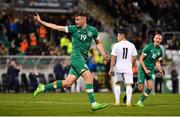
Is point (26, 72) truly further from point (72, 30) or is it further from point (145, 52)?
point (72, 30)

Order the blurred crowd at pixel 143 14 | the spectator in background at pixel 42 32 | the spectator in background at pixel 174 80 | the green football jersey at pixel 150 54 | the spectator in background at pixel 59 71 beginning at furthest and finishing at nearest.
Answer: the blurred crowd at pixel 143 14, the spectator in background at pixel 42 32, the spectator in background at pixel 174 80, the spectator in background at pixel 59 71, the green football jersey at pixel 150 54

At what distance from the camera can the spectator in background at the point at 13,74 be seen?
39375 millimetres

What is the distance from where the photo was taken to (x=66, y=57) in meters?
41.1

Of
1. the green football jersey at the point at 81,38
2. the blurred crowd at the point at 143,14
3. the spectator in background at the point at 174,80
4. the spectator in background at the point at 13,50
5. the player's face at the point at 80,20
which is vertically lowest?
the spectator in background at the point at 174,80

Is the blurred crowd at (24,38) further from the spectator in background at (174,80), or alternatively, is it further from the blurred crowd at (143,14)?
the spectator in background at (174,80)

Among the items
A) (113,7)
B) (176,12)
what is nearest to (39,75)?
(113,7)

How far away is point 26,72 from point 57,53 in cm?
199

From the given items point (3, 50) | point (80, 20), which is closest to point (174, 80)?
point (3, 50)

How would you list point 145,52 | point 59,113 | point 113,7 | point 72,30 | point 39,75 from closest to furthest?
1. point 59,113
2. point 72,30
3. point 145,52
4. point 39,75
5. point 113,7

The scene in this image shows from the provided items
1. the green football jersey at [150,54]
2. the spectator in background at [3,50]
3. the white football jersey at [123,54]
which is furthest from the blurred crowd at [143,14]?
the white football jersey at [123,54]

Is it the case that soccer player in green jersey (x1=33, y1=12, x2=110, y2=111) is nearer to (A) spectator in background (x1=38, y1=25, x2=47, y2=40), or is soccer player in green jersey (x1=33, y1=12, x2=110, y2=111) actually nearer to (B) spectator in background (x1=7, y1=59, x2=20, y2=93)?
(B) spectator in background (x1=7, y1=59, x2=20, y2=93)

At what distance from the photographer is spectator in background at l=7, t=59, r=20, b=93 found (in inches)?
1550

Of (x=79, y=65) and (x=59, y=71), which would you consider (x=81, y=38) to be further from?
(x=59, y=71)

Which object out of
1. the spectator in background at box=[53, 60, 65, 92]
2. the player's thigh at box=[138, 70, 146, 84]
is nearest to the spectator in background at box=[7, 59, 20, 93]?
the spectator in background at box=[53, 60, 65, 92]
